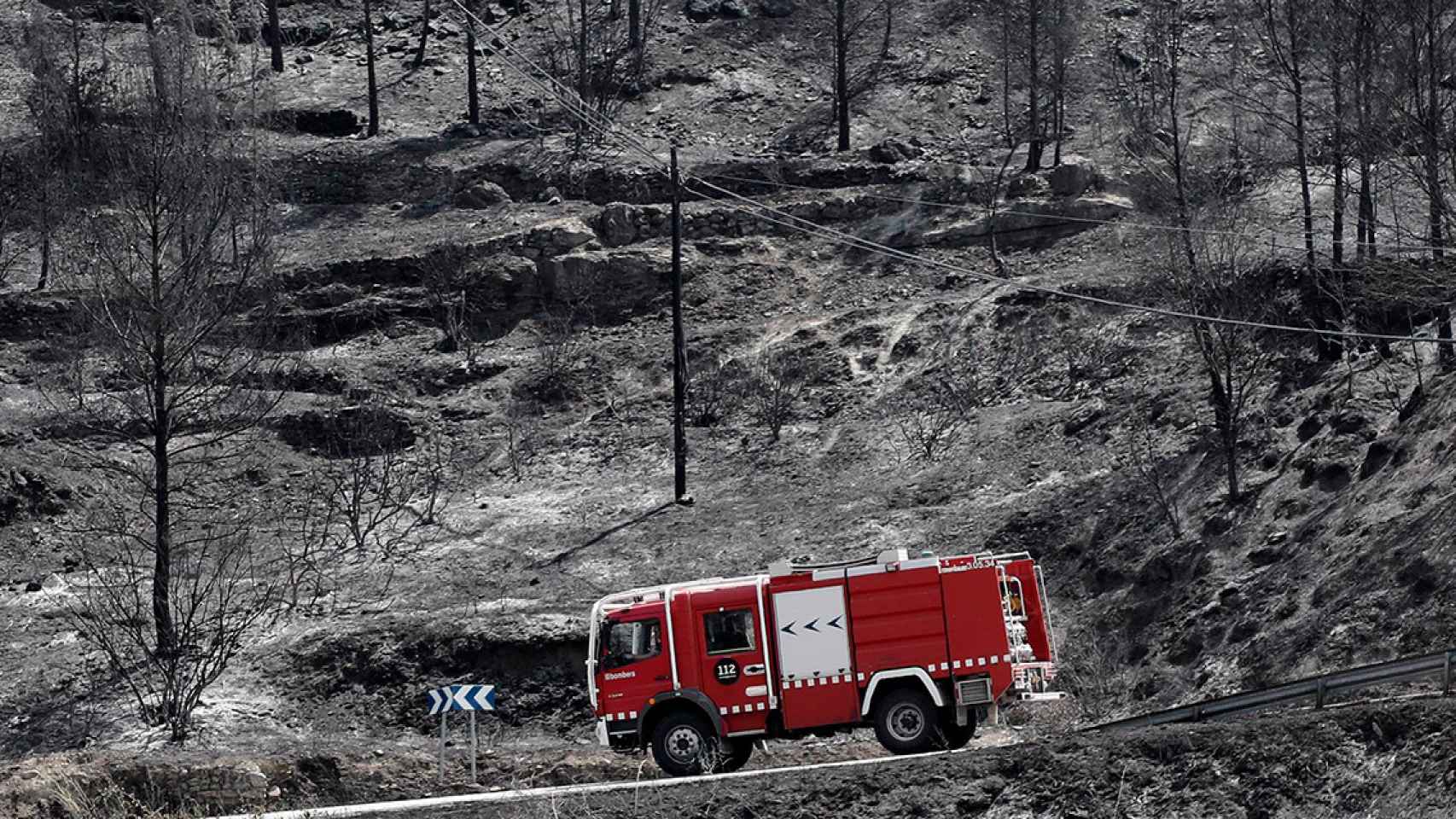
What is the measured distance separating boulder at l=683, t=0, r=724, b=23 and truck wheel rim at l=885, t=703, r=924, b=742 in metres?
51.7

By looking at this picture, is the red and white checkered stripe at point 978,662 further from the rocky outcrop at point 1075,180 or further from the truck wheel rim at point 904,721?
the rocky outcrop at point 1075,180

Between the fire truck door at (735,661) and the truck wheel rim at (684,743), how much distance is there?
1.32 feet

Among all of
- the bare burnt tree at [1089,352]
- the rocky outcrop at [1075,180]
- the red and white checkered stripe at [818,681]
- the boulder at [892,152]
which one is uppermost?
the boulder at [892,152]

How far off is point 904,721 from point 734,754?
2303mm

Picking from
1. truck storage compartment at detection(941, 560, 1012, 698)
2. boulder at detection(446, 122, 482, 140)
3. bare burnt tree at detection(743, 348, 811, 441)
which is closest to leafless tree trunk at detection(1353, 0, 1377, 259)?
truck storage compartment at detection(941, 560, 1012, 698)

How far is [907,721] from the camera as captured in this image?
796 inches

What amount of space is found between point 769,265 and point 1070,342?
11.1 metres

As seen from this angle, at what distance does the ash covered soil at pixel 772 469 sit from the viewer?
22.3m

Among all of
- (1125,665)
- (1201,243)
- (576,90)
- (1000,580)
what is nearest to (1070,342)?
(1201,243)

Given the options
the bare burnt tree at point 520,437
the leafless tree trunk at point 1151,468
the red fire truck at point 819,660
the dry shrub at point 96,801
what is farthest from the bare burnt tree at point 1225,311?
the dry shrub at point 96,801

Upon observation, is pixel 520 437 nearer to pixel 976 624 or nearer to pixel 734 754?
pixel 734 754

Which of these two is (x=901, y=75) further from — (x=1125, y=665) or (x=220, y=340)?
(x=1125, y=665)

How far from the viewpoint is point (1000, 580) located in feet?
66.6

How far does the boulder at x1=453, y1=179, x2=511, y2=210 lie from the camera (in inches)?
2121
